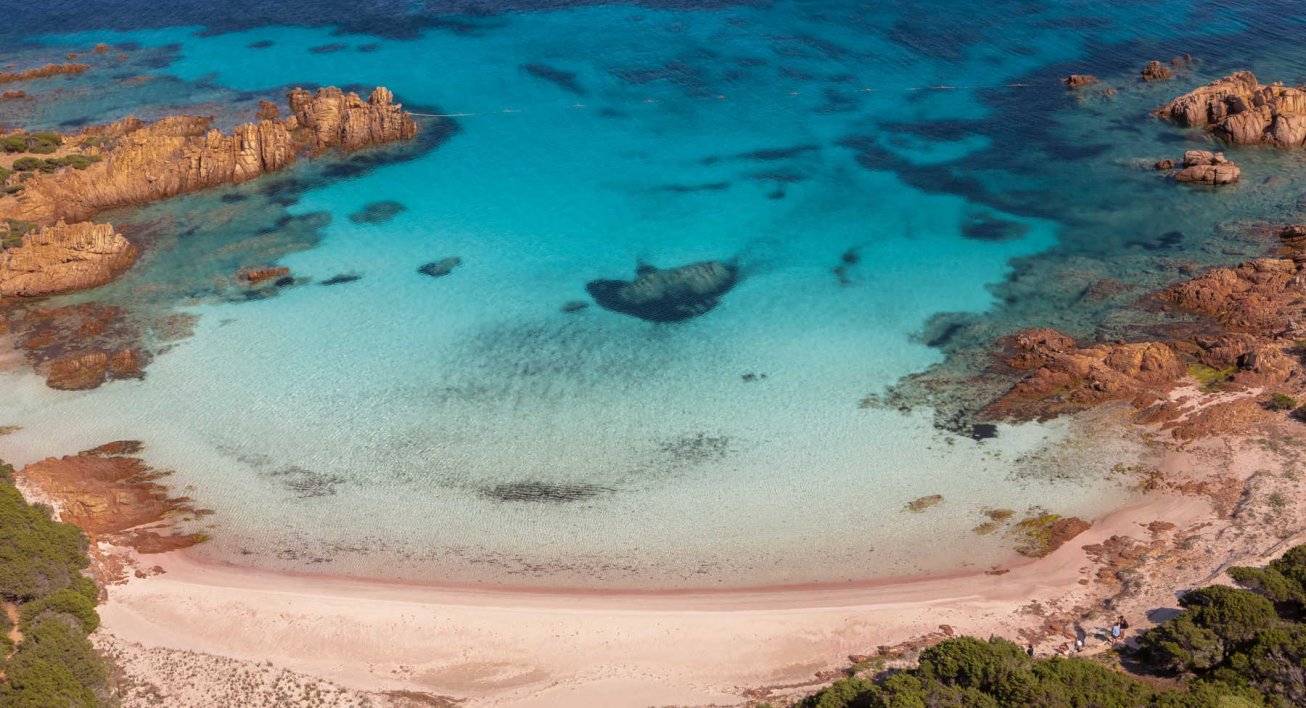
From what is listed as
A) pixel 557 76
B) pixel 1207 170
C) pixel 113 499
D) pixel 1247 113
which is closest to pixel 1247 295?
pixel 1207 170

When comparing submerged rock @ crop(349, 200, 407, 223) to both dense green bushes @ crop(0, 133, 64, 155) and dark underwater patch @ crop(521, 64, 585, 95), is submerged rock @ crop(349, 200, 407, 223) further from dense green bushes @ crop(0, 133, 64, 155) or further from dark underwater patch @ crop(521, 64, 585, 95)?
dense green bushes @ crop(0, 133, 64, 155)

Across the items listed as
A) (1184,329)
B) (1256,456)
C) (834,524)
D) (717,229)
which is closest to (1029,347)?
(1184,329)

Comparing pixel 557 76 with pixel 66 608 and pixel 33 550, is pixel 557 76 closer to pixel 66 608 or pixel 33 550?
pixel 33 550

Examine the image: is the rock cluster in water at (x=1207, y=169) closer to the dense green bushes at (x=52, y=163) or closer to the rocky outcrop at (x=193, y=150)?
the rocky outcrop at (x=193, y=150)

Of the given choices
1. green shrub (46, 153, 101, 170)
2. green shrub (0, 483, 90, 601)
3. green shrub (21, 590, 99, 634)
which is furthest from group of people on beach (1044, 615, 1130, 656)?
green shrub (46, 153, 101, 170)

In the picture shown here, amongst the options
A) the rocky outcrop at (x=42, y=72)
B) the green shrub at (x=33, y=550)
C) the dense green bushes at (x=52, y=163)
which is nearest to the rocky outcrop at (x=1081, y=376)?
the green shrub at (x=33, y=550)

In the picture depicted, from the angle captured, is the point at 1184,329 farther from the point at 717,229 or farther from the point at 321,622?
the point at 321,622
